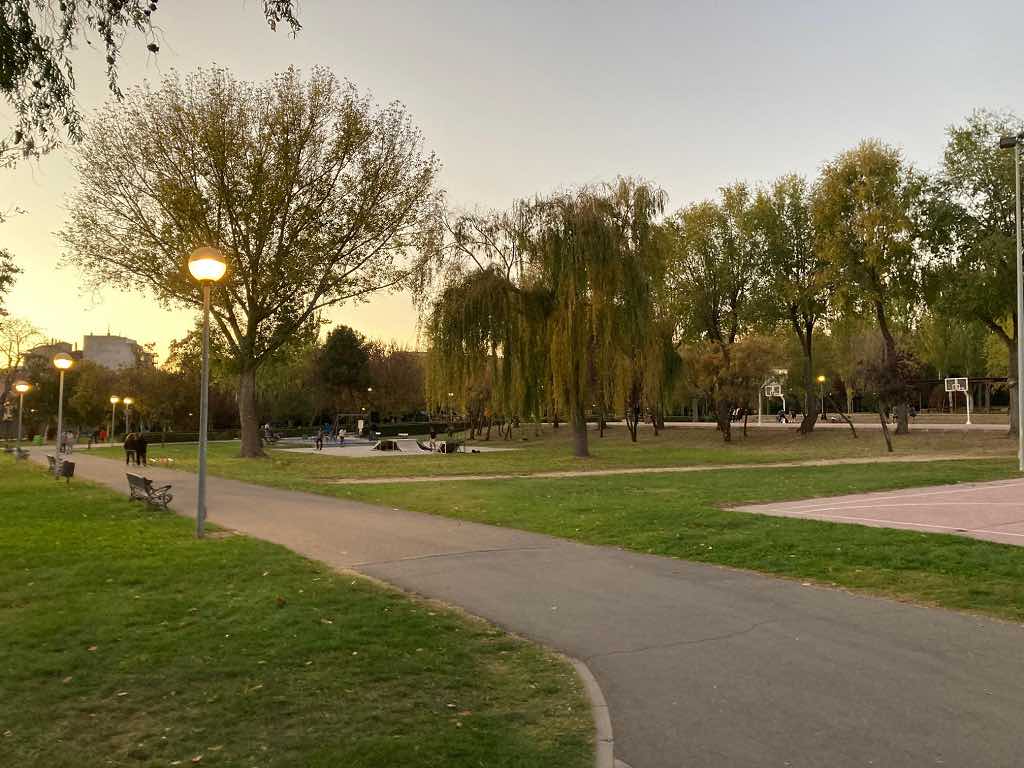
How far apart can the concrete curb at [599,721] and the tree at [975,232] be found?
3407 cm

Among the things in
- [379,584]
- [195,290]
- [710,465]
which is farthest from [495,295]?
[379,584]

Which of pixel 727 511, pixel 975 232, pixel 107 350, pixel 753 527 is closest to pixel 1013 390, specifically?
pixel 975 232

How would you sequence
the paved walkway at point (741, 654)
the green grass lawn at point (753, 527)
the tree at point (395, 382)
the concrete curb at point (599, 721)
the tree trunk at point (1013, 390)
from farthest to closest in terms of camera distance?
the tree at point (395, 382) → the tree trunk at point (1013, 390) → the green grass lawn at point (753, 527) → the paved walkway at point (741, 654) → the concrete curb at point (599, 721)

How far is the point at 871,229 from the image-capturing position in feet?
120

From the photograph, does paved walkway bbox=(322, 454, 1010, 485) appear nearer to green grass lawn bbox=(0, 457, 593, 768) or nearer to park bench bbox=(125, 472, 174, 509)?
park bench bbox=(125, 472, 174, 509)

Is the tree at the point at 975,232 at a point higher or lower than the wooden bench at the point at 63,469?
higher

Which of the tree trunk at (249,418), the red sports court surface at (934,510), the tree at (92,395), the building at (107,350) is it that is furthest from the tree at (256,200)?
the building at (107,350)

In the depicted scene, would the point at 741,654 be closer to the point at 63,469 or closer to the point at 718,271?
the point at 63,469

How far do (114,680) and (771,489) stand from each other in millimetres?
14245

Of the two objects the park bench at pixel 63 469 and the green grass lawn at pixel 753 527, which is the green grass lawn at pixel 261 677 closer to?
the green grass lawn at pixel 753 527

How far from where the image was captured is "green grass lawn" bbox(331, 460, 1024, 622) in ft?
25.3

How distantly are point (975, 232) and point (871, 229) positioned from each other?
4354 mm

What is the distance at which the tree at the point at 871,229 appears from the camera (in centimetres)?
3612

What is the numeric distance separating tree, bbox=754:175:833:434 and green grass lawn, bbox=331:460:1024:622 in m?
24.9
